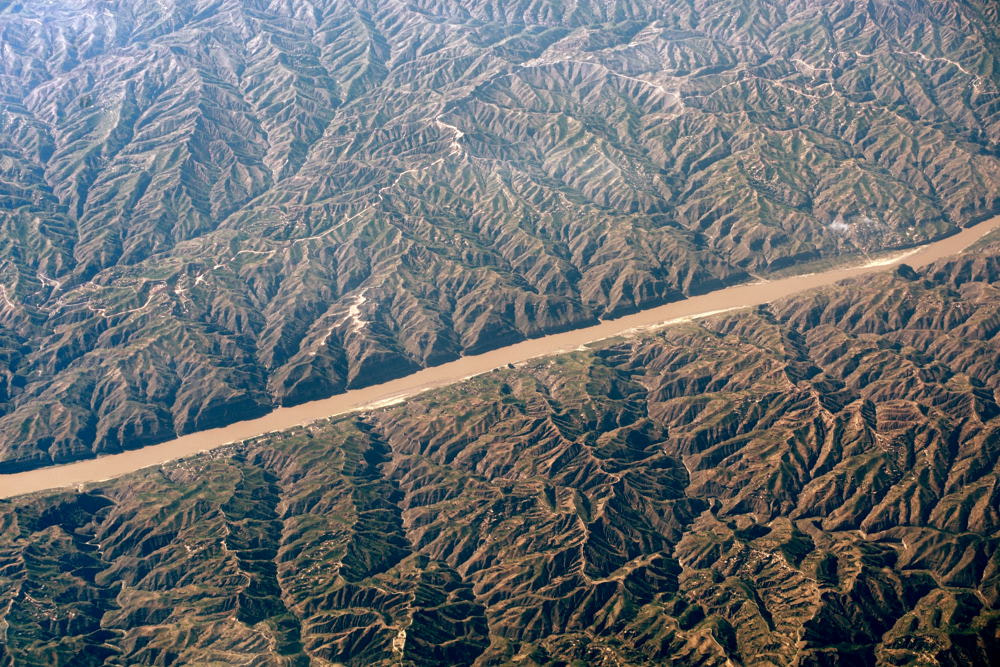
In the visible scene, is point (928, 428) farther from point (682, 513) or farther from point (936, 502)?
point (682, 513)

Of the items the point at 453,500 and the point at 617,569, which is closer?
the point at 617,569

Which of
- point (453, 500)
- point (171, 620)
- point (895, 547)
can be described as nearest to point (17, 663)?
point (171, 620)

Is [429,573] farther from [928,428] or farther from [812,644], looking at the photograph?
[928,428]

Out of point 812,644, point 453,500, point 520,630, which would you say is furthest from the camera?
point 453,500

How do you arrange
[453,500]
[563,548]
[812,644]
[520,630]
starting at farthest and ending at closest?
1. [453,500]
2. [563,548]
3. [520,630]
4. [812,644]

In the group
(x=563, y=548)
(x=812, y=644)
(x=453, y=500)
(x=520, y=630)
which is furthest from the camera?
(x=453, y=500)

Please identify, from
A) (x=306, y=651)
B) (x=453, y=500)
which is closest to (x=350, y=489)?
(x=453, y=500)

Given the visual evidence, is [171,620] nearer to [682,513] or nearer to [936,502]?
[682,513]

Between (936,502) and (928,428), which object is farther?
(928,428)
